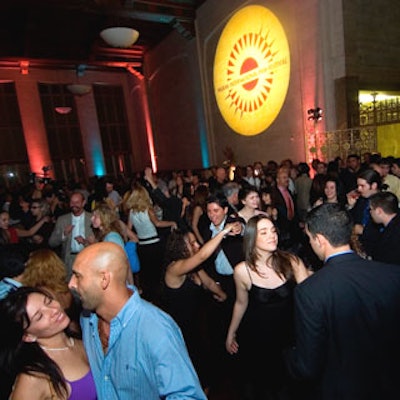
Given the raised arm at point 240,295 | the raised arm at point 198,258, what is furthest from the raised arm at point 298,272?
the raised arm at point 198,258

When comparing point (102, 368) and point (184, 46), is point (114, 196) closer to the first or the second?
point (102, 368)

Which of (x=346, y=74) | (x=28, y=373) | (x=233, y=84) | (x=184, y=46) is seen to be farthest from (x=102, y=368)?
(x=184, y=46)

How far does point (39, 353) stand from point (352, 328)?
1504mm

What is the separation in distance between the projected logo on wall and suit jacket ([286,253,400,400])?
8.94 meters

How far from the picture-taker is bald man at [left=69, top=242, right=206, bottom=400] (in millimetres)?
1209

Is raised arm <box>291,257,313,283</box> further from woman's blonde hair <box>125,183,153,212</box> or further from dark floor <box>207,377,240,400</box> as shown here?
woman's blonde hair <box>125,183,153,212</box>

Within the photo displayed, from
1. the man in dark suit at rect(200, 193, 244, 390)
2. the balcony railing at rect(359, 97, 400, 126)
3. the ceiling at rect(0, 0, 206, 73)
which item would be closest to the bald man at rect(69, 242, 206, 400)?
the man in dark suit at rect(200, 193, 244, 390)

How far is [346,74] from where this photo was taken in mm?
8016

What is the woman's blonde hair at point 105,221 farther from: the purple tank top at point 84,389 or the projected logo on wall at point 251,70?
the projected logo on wall at point 251,70

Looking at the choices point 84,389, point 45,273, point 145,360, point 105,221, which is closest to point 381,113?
point 105,221

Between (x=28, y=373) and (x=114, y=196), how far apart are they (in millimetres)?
5723

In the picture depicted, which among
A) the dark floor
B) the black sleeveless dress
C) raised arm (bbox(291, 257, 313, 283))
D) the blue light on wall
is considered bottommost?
the dark floor

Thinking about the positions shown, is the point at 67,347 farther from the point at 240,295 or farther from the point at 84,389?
the point at 240,295

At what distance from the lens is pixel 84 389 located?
1486mm
